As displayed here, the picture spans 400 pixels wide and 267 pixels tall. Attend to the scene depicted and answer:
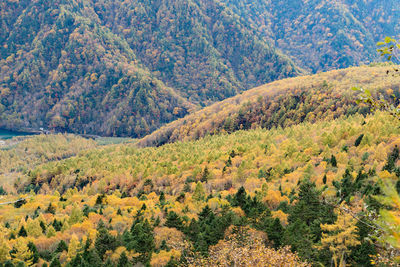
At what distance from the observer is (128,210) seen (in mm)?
76438

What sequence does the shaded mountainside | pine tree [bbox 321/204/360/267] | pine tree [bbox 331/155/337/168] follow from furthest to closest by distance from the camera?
the shaded mountainside, pine tree [bbox 331/155/337/168], pine tree [bbox 321/204/360/267]

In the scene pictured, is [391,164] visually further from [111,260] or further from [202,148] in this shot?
[202,148]

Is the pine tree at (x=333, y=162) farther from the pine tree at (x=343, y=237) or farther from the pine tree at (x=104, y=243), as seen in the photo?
the pine tree at (x=104, y=243)

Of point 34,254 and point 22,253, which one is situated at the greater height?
point 22,253

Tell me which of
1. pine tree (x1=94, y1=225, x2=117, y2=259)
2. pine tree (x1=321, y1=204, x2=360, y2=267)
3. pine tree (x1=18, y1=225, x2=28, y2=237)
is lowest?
pine tree (x1=18, y1=225, x2=28, y2=237)

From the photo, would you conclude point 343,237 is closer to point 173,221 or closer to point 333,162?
point 173,221

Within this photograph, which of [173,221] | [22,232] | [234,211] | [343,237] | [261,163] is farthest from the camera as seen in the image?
[261,163]

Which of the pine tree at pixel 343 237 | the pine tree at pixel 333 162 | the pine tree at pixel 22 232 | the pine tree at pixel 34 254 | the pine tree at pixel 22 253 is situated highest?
the pine tree at pixel 343 237

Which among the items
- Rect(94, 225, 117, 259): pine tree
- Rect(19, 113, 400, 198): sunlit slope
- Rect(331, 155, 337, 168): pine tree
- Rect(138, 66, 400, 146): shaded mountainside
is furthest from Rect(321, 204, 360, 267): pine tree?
Rect(138, 66, 400, 146): shaded mountainside

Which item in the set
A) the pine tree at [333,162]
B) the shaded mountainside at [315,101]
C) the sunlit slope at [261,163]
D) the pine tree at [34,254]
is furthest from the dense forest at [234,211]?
the shaded mountainside at [315,101]

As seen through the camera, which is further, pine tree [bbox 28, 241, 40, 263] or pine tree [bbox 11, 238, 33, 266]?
pine tree [bbox 28, 241, 40, 263]

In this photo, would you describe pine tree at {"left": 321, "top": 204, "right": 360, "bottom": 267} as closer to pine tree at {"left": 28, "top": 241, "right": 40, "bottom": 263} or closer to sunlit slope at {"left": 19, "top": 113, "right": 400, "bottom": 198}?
sunlit slope at {"left": 19, "top": 113, "right": 400, "bottom": 198}

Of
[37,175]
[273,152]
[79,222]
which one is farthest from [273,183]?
[37,175]

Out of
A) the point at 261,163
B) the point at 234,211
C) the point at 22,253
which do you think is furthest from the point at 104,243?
the point at 261,163
